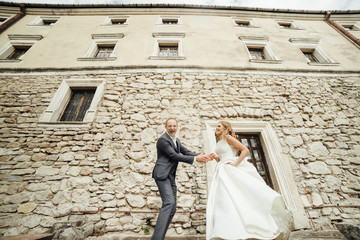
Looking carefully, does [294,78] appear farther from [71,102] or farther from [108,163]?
[71,102]

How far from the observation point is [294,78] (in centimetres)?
525

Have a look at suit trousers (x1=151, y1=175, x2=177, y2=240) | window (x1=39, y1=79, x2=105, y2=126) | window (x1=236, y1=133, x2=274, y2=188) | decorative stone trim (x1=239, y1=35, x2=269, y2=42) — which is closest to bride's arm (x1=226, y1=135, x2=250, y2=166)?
suit trousers (x1=151, y1=175, x2=177, y2=240)

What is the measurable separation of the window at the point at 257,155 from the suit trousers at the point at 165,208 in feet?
9.17

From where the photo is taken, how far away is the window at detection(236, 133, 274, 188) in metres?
3.74

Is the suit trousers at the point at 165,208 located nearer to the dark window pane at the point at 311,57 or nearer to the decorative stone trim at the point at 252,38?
the decorative stone trim at the point at 252,38

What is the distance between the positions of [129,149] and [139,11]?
859 cm

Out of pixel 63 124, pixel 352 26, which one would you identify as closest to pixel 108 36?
pixel 63 124

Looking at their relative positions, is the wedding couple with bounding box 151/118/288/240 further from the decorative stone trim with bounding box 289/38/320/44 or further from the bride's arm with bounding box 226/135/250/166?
the decorative stone trim with bounding box 289/38/320/44

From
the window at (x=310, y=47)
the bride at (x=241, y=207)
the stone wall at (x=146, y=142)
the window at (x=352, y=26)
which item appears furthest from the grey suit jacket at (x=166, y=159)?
the window at (x=352, y=26)

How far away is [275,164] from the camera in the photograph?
3.63m

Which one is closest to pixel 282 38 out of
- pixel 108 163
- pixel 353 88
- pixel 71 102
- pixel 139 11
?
pixel 353 88

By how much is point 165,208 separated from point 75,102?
16.3 feet

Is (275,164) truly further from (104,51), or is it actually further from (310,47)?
(104,51)

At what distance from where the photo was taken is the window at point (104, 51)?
6332 millimetres
